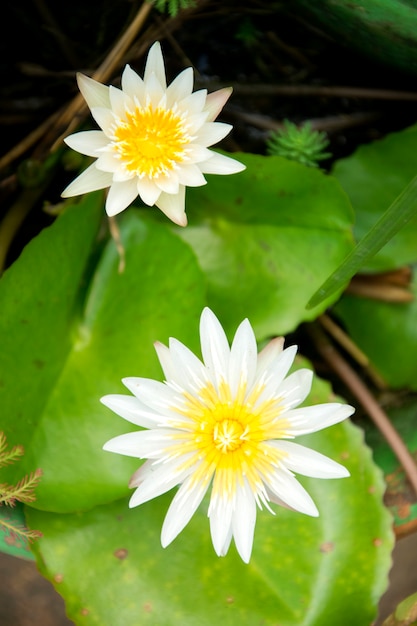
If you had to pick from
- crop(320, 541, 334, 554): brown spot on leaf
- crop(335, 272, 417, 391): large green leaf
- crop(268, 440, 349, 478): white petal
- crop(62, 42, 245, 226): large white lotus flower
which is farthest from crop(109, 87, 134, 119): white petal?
crop(320, 541, 334, 554): brown spot on leaf

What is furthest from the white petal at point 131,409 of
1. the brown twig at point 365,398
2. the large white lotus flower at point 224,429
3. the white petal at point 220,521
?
the brown twig at point 365,398

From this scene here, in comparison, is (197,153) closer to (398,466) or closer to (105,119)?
(105,119)

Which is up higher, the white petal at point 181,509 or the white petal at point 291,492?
the white petal at point 291,492

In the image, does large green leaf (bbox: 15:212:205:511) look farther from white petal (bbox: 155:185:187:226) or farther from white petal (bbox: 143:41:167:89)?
white petal (bbox: 143:41:167:89)

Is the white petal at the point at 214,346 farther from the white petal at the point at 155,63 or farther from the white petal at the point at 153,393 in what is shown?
the white petal at the point at 155,63

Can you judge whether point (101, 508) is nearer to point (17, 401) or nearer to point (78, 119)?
point (17, 401)

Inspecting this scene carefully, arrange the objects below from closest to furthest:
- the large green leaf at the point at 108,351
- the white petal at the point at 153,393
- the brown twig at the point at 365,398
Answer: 1. the white petal at the point at 153,393
2. the large green leaf at the point at 108,351
3. the brown twig at the point at 365,398

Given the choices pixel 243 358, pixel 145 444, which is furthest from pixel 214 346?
pixel 145 444
